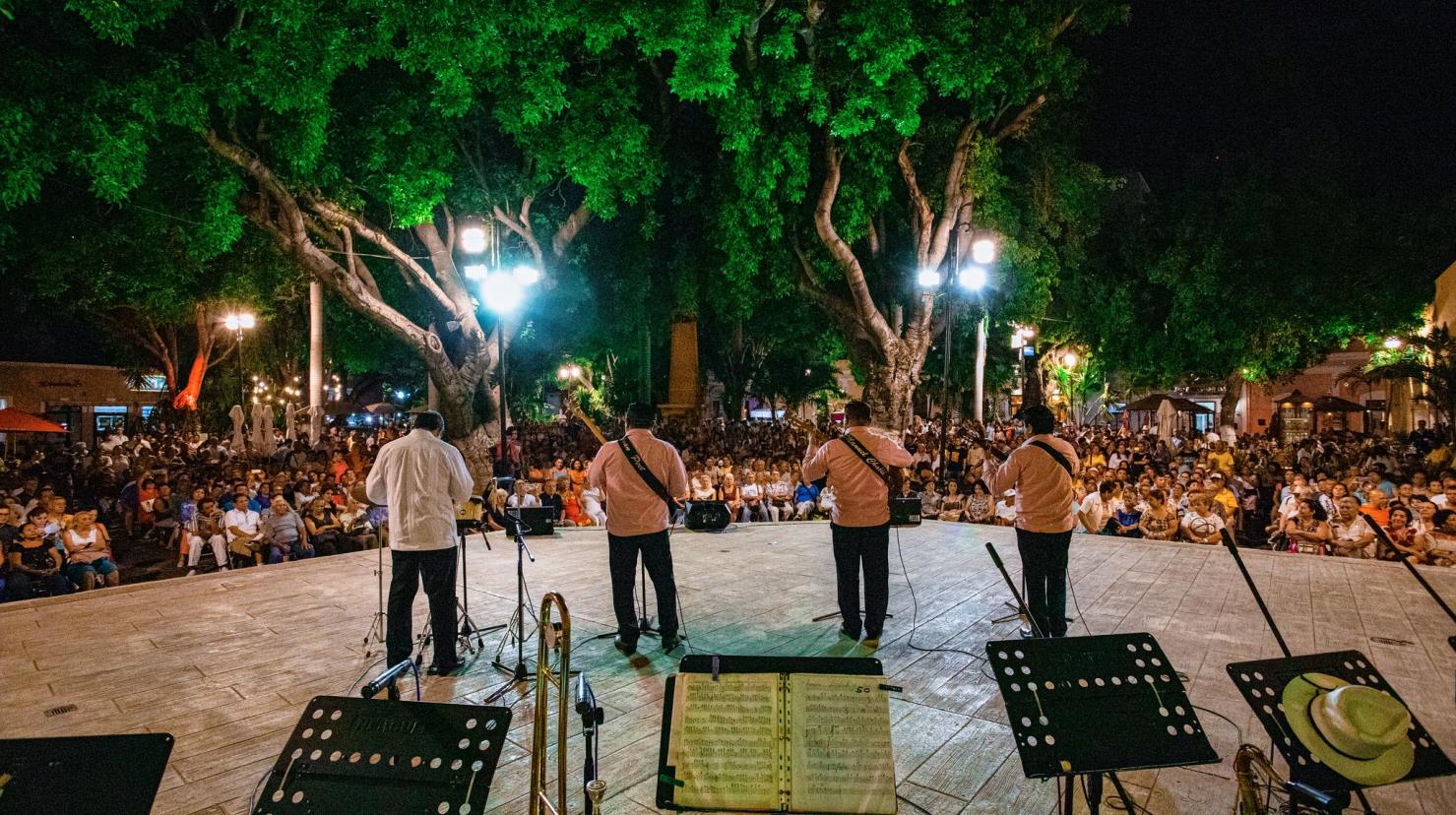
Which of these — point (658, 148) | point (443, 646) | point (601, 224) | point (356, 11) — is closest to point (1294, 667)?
point (443, 646)

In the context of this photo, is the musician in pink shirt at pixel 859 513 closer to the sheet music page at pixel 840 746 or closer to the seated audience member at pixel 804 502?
the sheet music page at pixel 840 746

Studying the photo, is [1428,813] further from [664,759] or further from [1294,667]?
[664,759]

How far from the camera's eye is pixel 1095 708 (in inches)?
97.8

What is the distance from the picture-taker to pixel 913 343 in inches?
571

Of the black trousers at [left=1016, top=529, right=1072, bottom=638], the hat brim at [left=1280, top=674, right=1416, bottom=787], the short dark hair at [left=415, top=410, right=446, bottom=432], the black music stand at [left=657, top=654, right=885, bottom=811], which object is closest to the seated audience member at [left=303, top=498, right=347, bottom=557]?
the short dark hair at [left=415, top=410, right=446, bottom=432]

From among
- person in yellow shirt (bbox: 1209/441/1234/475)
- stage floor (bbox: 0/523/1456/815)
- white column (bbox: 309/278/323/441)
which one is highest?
white column (bbox: 309/278/323/441)

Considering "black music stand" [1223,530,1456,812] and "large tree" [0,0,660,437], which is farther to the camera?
"large tree" [0,0,660,437]

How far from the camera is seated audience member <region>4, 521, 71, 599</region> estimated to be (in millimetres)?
7100

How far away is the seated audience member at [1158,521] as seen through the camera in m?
9.52

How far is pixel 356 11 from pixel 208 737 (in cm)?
936

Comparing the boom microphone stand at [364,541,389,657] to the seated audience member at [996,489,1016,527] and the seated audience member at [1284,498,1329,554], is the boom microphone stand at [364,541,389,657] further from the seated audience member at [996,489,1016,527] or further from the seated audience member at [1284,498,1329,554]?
the seated audience member at [1284,498,1329,554]

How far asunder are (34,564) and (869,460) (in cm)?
834

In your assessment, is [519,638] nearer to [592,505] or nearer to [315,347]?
[592,505]

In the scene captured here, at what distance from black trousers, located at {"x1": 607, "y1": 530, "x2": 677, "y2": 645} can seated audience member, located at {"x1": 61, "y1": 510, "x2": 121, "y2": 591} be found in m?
6.39
